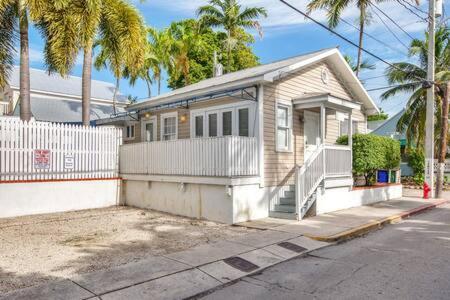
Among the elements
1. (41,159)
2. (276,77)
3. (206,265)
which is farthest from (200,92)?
(206,265)

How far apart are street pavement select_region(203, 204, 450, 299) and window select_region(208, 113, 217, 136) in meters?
5.76

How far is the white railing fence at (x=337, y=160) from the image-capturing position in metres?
11.8

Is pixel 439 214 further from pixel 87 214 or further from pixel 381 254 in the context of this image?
pixel 87 214

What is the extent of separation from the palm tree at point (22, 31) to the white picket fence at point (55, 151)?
1.46 meters

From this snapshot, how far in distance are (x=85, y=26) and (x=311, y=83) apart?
315 inches

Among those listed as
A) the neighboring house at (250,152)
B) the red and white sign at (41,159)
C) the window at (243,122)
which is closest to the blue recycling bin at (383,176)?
the neighboring house at (250,152)

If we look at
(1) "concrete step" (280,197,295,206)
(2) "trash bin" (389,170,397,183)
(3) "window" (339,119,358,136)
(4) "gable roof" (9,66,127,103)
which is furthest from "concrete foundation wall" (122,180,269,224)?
(4) "gable roof" (9,66,127,103)

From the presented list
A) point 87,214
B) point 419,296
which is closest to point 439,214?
point 419,296

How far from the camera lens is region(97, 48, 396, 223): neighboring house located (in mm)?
10281

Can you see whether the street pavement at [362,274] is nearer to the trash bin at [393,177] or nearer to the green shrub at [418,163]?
the trash bin at [393,177]

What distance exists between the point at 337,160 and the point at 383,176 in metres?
6.41

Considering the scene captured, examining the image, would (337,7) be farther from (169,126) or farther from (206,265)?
(206,265)

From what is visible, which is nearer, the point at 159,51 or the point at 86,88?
the point at 86,88

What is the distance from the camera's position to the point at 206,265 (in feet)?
20.6
